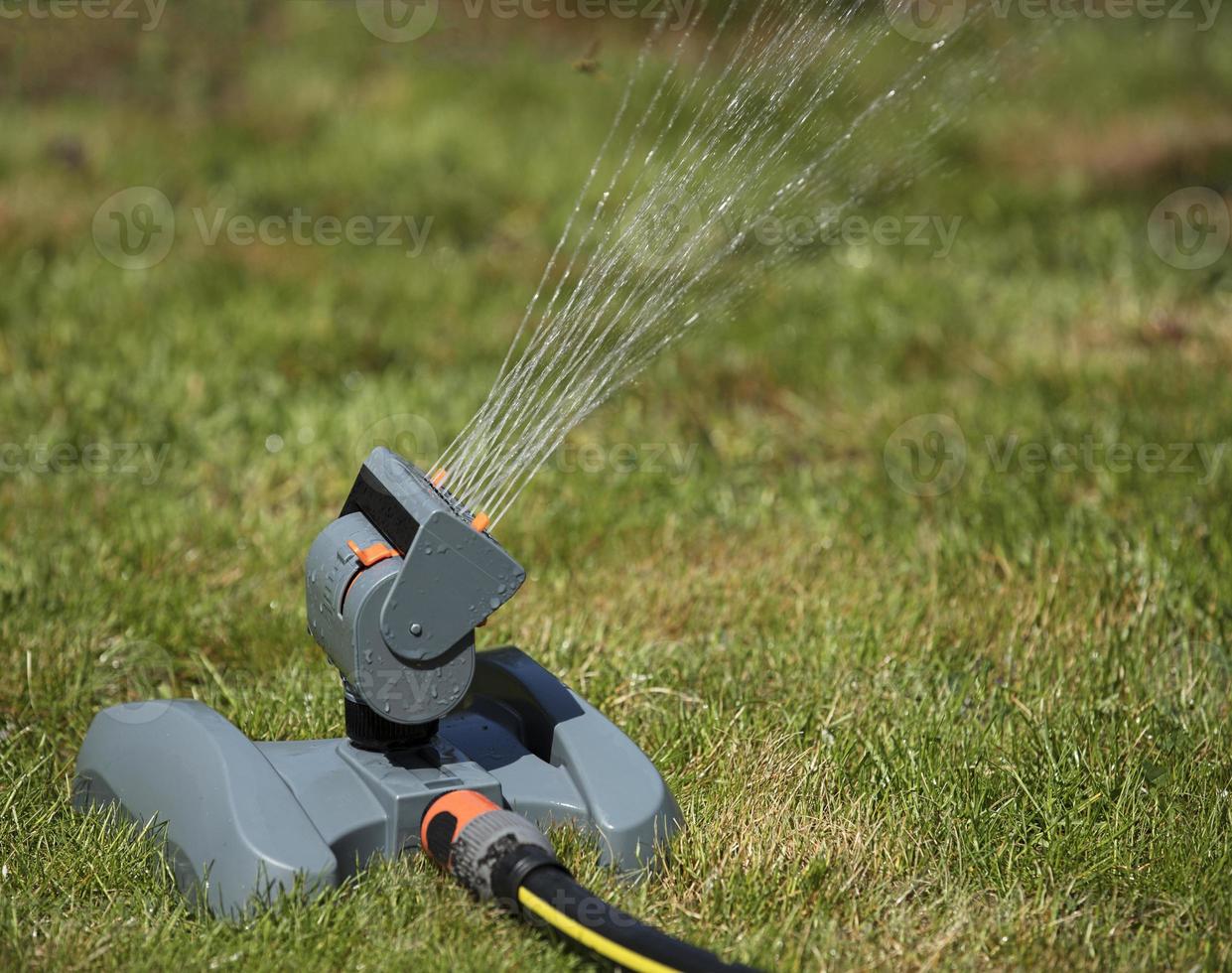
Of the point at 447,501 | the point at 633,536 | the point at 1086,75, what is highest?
the point at 1086,75

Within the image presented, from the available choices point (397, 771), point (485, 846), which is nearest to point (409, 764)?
point (397, 771)

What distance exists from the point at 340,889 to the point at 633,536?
161 centimetres

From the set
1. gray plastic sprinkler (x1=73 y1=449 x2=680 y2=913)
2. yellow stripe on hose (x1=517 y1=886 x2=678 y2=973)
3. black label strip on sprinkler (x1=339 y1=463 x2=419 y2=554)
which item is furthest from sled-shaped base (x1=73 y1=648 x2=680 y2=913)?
black label strip on sprinkler (x1=339 y1=463 x2=419 y2=554)

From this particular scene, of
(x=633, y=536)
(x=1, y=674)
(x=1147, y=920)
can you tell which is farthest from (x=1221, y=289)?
(x=1, y=674)

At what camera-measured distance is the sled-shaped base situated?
74.4 inches

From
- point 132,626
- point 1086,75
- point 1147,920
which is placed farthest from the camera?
point 1086,75

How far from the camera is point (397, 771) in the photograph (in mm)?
2041

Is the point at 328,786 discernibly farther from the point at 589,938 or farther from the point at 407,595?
the point at 589,938

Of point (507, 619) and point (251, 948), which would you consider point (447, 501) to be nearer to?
point (251, 948)

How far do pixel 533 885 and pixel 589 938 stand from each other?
0.39 ft

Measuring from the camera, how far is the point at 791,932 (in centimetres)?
192

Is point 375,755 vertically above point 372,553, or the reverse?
point 372,553

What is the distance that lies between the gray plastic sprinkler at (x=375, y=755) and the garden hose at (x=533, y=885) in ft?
0.22

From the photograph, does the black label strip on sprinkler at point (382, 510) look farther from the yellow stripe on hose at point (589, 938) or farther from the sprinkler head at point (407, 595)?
the yellow stripe on hose at point (589, 938)
